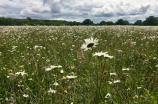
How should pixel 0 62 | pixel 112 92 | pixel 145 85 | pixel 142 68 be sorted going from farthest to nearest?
pixel 0 62, pixel 142 68, pixel 145 85, pixel 112 92

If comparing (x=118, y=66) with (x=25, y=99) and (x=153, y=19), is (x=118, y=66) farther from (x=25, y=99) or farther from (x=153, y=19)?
(x=153, y=19)

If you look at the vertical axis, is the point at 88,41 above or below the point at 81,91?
above

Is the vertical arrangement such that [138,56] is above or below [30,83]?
above

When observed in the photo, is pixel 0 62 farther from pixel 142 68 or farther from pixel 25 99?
pixel 142 68

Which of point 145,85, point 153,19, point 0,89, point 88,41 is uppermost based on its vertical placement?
point 153,19

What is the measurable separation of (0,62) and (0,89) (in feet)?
5.40

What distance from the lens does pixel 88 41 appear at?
157 cm

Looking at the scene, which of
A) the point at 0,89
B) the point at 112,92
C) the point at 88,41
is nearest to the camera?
the point at 88,41

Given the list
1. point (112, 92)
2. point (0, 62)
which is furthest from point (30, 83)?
point (0, 62)

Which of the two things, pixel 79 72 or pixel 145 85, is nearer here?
pixel 145 85

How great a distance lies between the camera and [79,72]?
10.4 ft

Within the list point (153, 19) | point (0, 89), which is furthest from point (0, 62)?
point (153, 19)

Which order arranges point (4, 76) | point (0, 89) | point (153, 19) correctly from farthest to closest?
point (153, 19) → point (4, 76) → point (0, 89)

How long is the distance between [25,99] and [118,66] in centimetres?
231
